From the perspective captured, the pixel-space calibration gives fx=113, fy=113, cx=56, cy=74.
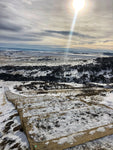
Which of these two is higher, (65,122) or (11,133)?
(65,122)

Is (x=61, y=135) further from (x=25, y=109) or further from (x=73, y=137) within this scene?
(x=25, y=109)

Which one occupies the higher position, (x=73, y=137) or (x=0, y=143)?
(x=73, y=137)

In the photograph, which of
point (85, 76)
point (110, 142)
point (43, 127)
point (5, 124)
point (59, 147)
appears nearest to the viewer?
point (59, 147)

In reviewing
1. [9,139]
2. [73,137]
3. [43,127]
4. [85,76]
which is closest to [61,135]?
[73,137]

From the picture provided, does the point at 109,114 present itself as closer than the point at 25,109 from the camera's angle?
Yes

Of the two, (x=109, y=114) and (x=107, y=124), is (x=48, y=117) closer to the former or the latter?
(x=107, y=124)

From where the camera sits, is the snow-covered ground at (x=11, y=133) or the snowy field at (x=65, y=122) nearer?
the snow-covered ground at (x=11, y=133)

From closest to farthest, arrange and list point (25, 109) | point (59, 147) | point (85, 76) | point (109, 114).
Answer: point (59, 147) < point (109, 114) < point (25, 109) < point (85, 76)

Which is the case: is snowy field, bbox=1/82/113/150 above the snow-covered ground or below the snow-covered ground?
above

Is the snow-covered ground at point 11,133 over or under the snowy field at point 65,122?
under

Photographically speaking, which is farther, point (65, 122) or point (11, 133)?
point (65, 122)

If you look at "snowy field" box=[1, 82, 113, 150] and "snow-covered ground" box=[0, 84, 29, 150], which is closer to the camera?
"snow-covered ground" box=[0, 84, 29, 150]
